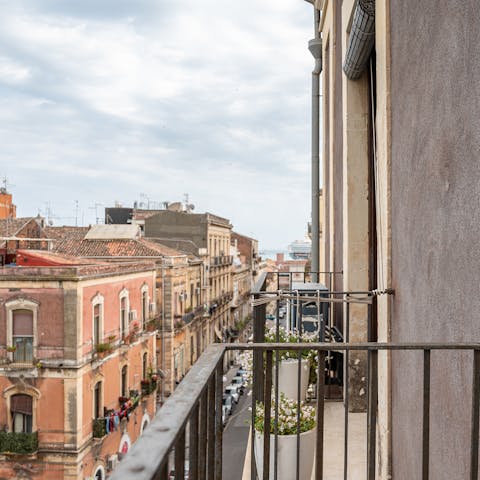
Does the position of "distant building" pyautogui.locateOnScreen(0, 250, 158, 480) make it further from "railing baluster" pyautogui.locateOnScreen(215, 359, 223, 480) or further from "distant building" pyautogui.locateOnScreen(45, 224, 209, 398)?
"railing baluster" pyautogui.locateOnScreen(215, 359, 223, 480)

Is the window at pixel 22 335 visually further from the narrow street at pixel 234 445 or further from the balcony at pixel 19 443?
the narrow street at pixel 234 445

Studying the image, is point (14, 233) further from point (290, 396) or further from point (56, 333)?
point (290, 396)

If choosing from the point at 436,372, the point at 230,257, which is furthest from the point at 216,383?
the point at 230,257

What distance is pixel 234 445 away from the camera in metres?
22.7

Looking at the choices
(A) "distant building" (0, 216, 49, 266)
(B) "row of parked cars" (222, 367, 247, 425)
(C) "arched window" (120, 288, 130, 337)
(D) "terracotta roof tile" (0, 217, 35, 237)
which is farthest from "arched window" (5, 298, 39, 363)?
(B) "row of parked cars" (222, 367, 247, 425)

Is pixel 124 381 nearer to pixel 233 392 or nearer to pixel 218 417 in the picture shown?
pixel 233 392

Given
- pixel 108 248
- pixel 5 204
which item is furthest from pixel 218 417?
pixel 5 204

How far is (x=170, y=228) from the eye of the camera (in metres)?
36.1

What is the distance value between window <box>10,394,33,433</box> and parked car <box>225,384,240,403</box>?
14.1m

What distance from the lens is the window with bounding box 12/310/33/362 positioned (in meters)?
16.7

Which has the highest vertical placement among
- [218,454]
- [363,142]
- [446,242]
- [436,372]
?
[363,142]

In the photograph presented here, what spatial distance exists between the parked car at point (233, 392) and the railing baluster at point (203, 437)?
2857 centimetres

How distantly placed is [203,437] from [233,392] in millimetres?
29849

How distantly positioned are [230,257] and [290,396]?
37.6 metres
